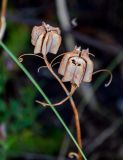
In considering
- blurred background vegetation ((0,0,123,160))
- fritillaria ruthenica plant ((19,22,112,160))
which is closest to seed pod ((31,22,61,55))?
fritillaria ruthenica plant ((19,22,112,160))

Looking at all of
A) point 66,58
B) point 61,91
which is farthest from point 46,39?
point 61,91

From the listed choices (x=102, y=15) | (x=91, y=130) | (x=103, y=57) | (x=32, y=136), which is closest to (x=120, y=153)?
(x=91, y=130)

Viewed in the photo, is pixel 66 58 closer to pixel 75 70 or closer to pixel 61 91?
pixel 75 70

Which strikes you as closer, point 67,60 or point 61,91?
point 67,60

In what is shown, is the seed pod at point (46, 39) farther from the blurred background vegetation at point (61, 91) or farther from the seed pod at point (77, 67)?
the blurred background vegetation at point (61, 91)

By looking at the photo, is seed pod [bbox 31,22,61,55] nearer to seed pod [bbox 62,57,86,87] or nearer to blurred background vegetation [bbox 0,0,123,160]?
seed pod [bbox 62,57,86,87]

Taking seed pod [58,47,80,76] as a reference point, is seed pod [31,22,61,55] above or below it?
above

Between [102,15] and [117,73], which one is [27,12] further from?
[117,73]
